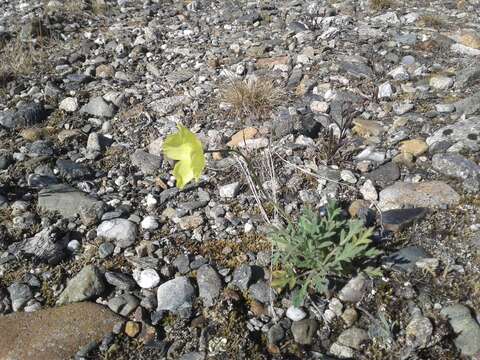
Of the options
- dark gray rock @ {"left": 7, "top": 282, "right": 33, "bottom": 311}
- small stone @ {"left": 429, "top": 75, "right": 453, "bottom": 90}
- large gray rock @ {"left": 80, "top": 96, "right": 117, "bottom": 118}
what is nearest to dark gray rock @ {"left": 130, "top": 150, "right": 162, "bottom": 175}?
large gray rock @ {"left": 80, "top": 96, "right": 117, "bottom": 118}

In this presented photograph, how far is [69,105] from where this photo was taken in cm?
492

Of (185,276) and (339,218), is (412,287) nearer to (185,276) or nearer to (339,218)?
(339,218)

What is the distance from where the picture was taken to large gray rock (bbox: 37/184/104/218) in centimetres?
369

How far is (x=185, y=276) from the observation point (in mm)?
3131

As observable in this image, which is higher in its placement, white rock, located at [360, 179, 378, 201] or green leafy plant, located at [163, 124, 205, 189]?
green leafy plant, located at [163, 124, 205, 189]

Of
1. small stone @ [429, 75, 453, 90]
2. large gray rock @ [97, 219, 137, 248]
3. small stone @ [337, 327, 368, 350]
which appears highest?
small stone @ [429, 75, 453, 90]

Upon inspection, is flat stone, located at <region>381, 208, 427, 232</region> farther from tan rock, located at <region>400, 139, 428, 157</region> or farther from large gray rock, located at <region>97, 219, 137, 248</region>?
large gray rock, located at <region>97, 219, 137, 248</region>

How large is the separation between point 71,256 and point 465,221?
2627mm

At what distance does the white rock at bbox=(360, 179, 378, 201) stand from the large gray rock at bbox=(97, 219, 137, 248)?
166 centimetres

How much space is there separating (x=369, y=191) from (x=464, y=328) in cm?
119

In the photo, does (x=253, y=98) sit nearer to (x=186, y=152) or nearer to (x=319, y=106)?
(x=319, y=106)

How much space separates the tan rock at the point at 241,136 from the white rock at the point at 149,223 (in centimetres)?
104

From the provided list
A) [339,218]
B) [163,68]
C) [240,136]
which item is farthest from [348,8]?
[339,218]

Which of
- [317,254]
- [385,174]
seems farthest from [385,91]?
[317,254]
